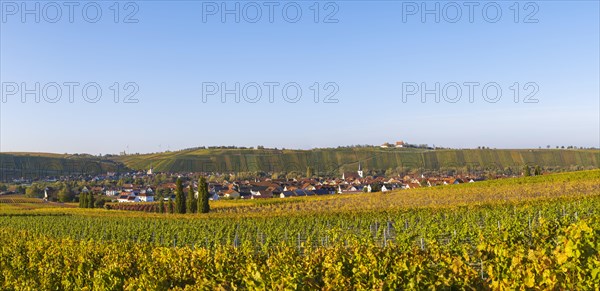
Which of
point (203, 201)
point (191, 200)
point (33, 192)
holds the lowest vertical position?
point (33, 192)

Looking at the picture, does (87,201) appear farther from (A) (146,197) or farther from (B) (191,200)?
(A) (146,197)

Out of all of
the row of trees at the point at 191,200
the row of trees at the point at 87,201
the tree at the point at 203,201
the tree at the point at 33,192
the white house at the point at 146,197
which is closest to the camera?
the tree at the point at 203,201

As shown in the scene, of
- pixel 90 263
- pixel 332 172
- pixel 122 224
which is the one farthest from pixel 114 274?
pixel 332 172

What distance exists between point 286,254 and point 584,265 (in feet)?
21.8

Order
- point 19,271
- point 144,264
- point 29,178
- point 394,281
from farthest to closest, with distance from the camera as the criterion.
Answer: point 29,178 → point 19,271 → point 144,264 → point 394,281

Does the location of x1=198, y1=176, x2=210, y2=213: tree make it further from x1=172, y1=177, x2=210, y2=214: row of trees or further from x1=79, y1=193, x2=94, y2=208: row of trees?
x1=79, y1=193, x2=94, y2=208: row of trees

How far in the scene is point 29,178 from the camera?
18250 centimetres

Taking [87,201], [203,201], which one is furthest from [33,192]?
[203,201]

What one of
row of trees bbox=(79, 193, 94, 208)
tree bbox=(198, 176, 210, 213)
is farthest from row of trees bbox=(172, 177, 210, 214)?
row of trees bbox=(79, 193, 94, 208)

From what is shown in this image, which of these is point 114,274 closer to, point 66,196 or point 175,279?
point 175,279

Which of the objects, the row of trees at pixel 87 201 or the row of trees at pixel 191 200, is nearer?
the row of trees at pixel 191 200

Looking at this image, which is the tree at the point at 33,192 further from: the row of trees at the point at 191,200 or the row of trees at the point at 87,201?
the row of trees at the point at 191,200

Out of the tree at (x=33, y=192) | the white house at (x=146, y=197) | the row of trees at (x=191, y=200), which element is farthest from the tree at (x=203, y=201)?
the tree at (x=33, y=192)

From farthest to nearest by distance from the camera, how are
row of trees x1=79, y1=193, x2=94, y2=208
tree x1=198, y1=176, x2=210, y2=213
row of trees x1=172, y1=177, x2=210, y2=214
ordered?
1. row of trees x1=79, y1=193, x2=94, y2=208
2. row of trees x1=172, y1=177, x2=210, y2=214
3. tree x1=198, y1=176, x2=210, y2=213
